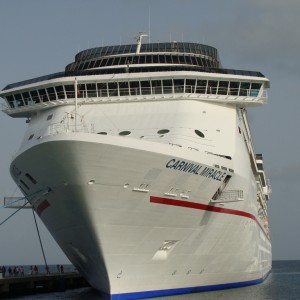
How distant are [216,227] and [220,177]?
8.10ft

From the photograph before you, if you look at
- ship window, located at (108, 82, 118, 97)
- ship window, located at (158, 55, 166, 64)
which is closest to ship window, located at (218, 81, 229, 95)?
ship window, located at (158, 55, 166, 64)

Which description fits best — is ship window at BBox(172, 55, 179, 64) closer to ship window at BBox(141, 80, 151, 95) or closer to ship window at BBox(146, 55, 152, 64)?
ship window at BBox(146, 55, 152, 64)

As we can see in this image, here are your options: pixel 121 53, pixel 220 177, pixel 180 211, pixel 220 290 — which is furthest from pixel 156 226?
pixel 121 53

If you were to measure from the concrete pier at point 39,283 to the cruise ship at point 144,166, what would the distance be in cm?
957

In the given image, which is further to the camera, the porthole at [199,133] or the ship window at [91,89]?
the ship window at [91,89]

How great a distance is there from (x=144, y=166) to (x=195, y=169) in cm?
249

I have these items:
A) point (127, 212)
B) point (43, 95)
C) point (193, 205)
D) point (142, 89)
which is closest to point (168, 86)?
point (142, 89)

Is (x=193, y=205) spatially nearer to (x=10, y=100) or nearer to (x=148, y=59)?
(x=148, y=59)

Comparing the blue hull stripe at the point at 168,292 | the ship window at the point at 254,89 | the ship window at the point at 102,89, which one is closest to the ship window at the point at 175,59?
the ship window at the point at 254,89

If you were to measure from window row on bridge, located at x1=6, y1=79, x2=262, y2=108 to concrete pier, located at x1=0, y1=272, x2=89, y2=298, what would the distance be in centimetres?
1145

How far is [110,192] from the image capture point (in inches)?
944

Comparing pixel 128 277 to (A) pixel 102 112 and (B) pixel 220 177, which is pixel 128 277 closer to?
(B) pixel 220 177

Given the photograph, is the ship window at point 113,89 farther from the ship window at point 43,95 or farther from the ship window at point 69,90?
the ship window at point 43,95

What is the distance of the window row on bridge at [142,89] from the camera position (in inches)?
1196
